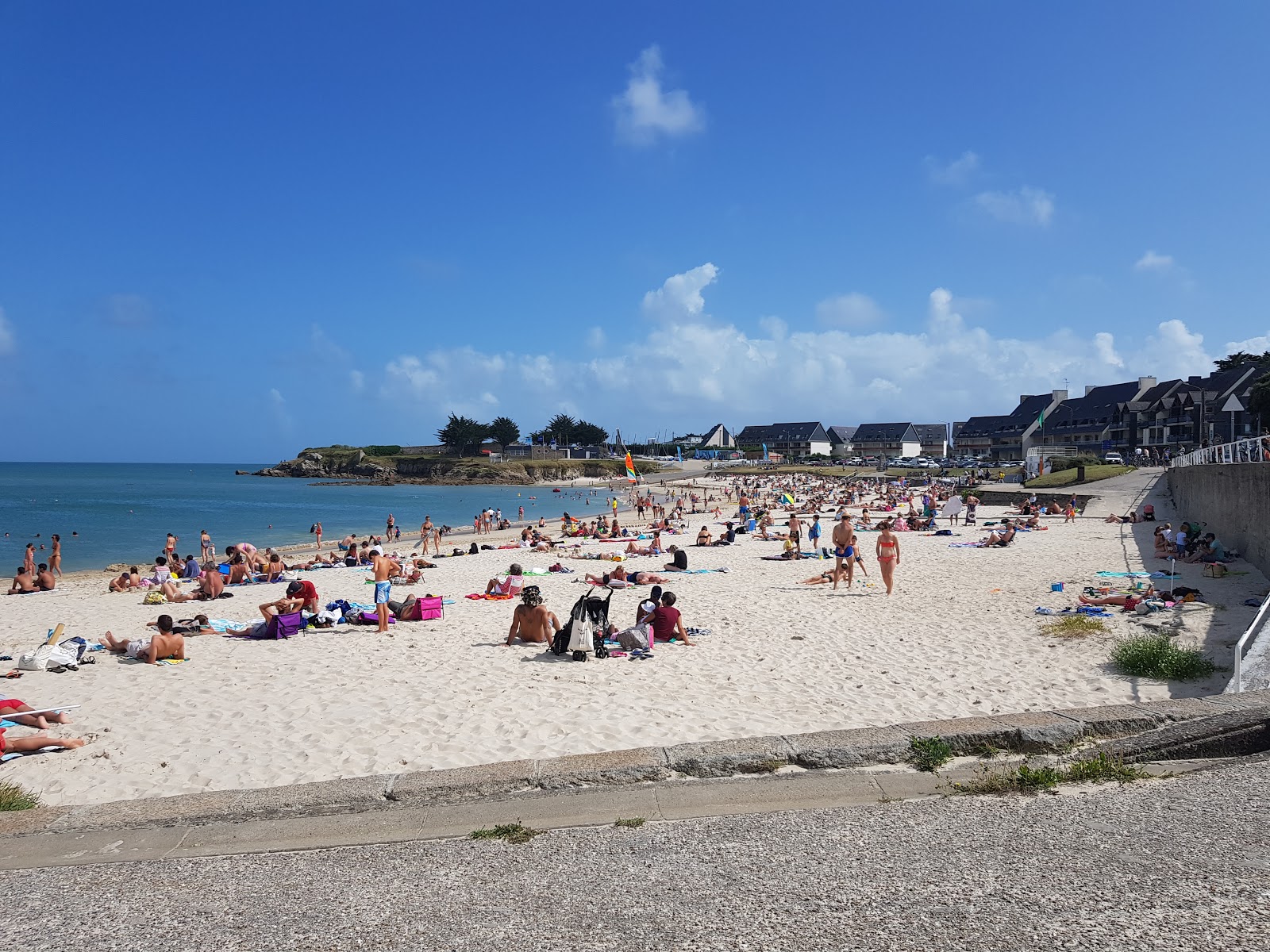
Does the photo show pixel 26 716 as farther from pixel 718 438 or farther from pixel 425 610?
pixel 718 438

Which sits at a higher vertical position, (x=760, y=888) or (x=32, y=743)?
(x=760, y=888)

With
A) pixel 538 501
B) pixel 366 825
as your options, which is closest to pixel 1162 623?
pixel 366 825

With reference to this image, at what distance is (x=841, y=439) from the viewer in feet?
392

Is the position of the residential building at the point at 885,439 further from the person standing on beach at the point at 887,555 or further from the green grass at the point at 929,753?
the green grass at the point at 929,753

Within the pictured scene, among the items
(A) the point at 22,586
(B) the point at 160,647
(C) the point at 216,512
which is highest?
(B) the point at 160,647

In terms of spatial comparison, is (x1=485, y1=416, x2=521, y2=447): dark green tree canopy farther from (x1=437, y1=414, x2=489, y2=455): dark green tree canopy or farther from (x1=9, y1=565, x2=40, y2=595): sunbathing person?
(x1=9, y1=565, x2=40, y2=595): sunbathing person

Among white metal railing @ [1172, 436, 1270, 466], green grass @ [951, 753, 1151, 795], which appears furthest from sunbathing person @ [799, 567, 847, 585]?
green grass @ [951, 753, 1151, 795]

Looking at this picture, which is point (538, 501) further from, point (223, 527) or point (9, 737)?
point (9, 737)

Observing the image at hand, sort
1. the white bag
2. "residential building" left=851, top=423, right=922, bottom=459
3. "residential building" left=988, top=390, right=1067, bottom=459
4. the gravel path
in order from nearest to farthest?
1. the gravel path
2. the white bag
3. "residential building" left=988, top=390, right=1067, bottom=459
4. "residential building" left=851, top=423, right=922, bottom=459

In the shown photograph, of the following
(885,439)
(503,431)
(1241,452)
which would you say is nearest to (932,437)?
(885,439)

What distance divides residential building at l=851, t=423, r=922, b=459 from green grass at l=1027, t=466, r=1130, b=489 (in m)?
66.6

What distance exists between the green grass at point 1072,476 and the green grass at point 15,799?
135 feet

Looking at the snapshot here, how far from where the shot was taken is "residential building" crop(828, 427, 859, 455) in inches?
4611

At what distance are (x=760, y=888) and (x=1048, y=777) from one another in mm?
2096
